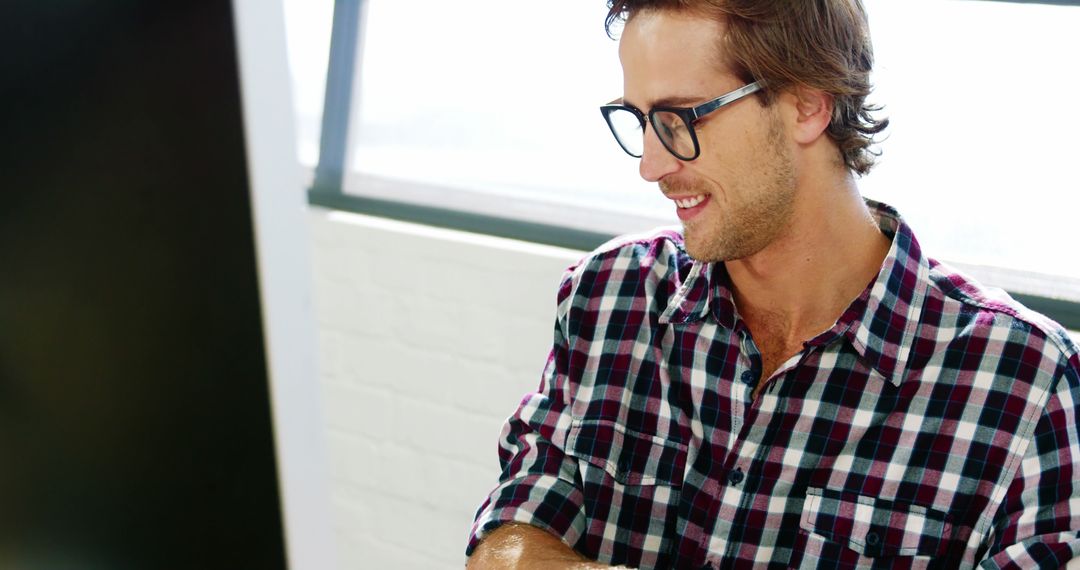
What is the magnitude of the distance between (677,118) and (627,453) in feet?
1.36

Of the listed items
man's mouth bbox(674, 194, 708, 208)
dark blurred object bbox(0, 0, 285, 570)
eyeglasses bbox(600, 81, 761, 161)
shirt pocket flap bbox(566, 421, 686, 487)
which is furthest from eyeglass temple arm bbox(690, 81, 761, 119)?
dark blurred object bbox(0, 0, 285, 570)

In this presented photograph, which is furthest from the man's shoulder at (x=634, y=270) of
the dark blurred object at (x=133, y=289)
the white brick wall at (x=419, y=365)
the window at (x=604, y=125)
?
the dark blurred object at (x=133, y=289)

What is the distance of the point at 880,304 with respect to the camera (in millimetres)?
1150

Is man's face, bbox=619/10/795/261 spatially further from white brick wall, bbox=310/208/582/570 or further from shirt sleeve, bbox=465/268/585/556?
white brick wall, bbox=310/208/582/570

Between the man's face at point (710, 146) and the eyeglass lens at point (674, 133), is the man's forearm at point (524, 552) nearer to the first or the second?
the man's face at point (710, 146)

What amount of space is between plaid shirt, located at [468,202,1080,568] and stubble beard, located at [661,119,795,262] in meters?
0.05

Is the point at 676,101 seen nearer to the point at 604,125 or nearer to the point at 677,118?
the point at 677,118

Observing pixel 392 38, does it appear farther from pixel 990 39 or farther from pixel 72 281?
pixel 72 281

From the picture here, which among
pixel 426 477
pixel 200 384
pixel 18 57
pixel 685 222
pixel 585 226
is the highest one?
pixel 18 57

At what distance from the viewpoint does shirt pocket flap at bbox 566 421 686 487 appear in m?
1.23

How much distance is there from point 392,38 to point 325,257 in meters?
A: 0.52

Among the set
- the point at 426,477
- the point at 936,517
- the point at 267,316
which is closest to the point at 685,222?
the point at 936,517

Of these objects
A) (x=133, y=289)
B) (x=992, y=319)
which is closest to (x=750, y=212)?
(x=992, y=319)

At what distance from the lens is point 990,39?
62.3 inches
